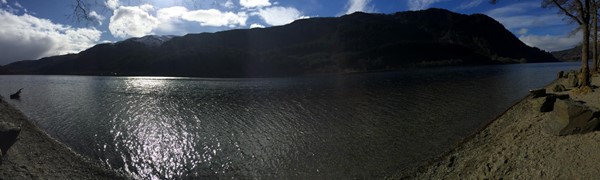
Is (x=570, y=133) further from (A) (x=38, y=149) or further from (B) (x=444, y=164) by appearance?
(A) (x=38, y=149)

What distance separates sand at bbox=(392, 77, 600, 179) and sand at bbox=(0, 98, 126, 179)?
578 inches

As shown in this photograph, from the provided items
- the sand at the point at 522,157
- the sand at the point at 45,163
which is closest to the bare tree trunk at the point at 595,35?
the sand at the point at 522,157

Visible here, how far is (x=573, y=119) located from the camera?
1195 cm

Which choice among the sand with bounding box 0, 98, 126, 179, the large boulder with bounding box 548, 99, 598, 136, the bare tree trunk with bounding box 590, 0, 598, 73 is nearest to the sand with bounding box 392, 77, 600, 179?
the large boulder with bounding box 548, 99, 598, 136

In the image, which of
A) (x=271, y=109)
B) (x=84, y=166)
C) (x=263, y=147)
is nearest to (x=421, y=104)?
(x=271, y=109)

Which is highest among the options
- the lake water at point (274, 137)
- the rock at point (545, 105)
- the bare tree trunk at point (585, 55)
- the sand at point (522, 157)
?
the bare tree trunk at point (585, 55)

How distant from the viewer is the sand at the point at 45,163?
47.3 feet

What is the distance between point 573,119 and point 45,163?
23006 mm

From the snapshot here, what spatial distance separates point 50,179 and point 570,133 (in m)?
20.8

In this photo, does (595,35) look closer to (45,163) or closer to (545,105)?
(545,105)

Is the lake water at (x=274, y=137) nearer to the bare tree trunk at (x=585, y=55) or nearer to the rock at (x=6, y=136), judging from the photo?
the rock at (x=6, y=136)

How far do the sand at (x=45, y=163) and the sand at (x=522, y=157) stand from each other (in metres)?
14.7

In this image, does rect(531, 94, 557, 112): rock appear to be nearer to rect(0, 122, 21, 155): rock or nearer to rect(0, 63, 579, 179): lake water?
rect(0, 63, 579, 179): lake water

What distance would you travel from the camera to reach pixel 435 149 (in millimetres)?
17547
